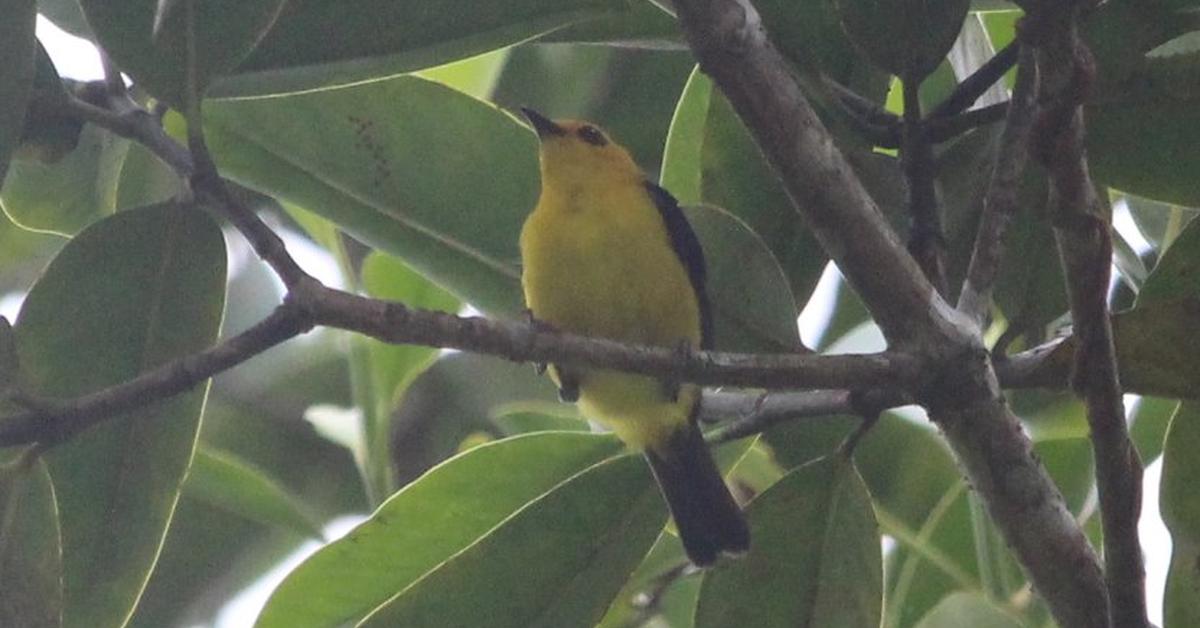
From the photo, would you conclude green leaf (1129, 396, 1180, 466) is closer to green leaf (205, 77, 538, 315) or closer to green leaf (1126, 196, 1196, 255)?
green leaf (1126, 196, 1196, 255)

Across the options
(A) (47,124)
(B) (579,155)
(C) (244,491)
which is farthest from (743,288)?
(C) (244,491)

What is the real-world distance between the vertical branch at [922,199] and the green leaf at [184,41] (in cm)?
58

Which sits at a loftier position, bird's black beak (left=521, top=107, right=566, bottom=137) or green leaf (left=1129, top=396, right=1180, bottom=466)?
bird's black beak (left=521, top=107, right=566, bottom=137)

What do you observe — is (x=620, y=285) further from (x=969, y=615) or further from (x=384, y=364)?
(x=969, y=615)

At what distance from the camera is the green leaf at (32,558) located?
4.65 ft

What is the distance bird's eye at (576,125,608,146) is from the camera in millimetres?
2475

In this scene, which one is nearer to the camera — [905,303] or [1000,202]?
[905,303]

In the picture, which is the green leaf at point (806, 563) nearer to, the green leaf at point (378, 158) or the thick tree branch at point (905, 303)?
the thick tree branch at point (905, 303)

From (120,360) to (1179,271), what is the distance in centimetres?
105

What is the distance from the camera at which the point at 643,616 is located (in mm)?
2178

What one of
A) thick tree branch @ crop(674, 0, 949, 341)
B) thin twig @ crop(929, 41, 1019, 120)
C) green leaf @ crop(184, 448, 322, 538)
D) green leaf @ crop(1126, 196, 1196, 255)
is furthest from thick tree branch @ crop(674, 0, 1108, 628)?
green leaf @ crop(184, 448, 322, 538)

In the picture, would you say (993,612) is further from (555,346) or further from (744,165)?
(555,346)

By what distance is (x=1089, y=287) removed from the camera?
1.08 metres

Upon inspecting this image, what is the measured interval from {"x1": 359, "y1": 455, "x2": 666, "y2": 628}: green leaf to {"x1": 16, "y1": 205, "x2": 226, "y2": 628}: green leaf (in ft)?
0.86
